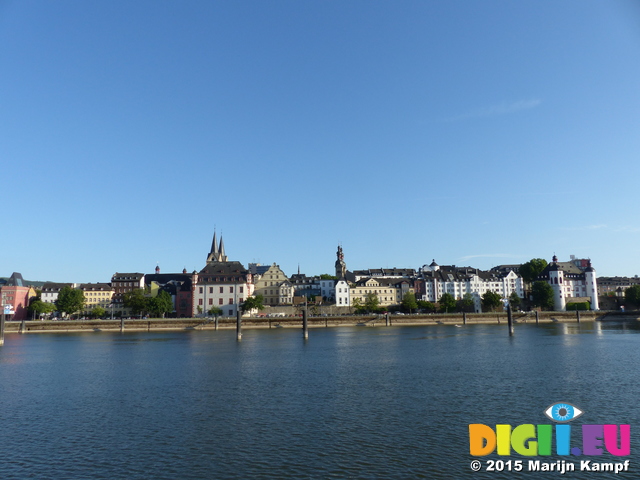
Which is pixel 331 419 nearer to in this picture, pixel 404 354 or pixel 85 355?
pixel 404 354

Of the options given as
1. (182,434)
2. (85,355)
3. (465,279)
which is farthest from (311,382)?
(465,279)

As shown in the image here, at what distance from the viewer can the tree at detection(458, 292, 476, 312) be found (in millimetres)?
148775

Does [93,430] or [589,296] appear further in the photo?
[589,296]

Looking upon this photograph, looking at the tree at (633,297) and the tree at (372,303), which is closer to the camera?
the tree at (372,303)

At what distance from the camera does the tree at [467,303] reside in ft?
488

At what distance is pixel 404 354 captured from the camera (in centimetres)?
5800

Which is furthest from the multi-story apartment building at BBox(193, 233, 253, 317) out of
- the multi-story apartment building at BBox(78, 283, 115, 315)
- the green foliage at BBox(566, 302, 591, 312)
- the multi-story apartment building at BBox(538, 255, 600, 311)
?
the green foliage at BBox(566, 302, 591, 312)

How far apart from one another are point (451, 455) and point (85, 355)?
53242 millimetres

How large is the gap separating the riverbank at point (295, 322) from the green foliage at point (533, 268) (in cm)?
3603

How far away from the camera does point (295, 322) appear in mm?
123688

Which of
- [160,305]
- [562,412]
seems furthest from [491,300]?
[562,412]

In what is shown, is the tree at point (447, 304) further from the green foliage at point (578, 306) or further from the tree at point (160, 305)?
the tree at point (160, 305)

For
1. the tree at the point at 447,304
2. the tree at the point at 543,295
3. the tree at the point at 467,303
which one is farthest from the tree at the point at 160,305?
the tree at the point at 543,295

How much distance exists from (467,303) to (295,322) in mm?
55526
